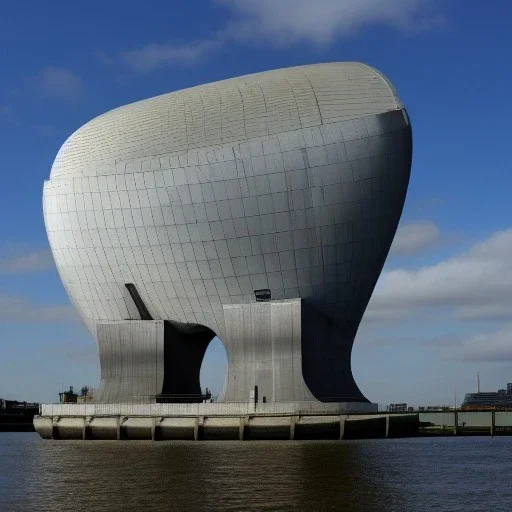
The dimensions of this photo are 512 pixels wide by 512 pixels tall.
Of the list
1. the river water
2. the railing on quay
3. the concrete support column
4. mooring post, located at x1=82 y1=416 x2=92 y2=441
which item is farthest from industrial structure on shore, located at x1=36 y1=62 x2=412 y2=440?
the river water

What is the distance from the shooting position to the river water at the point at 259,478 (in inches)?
1264

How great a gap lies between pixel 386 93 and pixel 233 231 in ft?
50.5

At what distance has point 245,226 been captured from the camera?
71.8 meters

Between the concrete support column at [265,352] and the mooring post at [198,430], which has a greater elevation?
the concrete support column at [265,352]

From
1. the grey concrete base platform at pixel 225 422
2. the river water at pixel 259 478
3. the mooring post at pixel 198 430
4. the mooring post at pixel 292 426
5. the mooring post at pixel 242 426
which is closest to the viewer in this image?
the river water at pixel 259 478

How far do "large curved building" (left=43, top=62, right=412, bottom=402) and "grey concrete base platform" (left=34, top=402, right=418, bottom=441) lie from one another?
3.25 m

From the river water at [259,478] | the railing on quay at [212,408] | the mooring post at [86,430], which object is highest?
the railing on quay at [212,408]

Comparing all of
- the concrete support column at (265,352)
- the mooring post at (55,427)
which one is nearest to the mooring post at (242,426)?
the concrete support column at (265,352)

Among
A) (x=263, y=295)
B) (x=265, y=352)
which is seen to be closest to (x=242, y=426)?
(x=265, y=352)

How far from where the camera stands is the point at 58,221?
8012cm

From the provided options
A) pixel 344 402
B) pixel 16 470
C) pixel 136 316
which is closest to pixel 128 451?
pixel 16 470

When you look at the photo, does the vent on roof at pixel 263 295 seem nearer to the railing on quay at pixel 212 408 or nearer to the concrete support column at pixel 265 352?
the concrete support column at pixel 265 352

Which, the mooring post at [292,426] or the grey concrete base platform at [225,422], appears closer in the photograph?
the mooring post at [292,426]

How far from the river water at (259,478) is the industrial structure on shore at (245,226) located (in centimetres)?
1403
